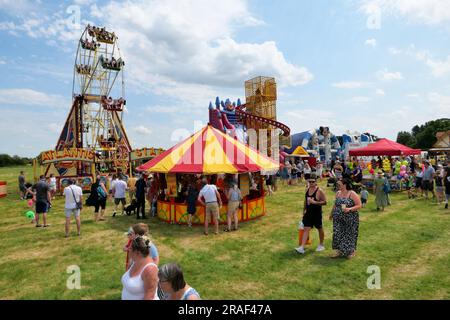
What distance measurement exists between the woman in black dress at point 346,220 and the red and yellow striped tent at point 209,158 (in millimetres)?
3600

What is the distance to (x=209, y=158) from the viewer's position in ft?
30.3

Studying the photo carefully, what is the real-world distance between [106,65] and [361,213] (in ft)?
79.9

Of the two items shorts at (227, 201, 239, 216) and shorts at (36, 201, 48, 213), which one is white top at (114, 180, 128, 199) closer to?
shorts at (36, 201, 48, 213)

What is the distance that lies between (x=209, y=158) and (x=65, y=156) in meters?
11.0

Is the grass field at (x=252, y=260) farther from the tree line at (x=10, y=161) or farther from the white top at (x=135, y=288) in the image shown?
the tree line at (x=10, y=161)

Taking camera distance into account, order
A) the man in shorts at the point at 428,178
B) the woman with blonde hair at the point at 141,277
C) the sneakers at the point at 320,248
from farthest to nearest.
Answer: the man in shorts at the point at 428,178
the sneakers at the point at 320,248
the woman with blonde hair at the point at 141,277

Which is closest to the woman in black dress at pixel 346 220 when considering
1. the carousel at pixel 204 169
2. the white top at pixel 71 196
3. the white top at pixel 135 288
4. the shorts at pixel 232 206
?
the shorts at pixel 232 206

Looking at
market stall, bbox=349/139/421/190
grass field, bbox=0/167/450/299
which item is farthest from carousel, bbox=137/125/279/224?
market stall, bbox=349/139/421/190

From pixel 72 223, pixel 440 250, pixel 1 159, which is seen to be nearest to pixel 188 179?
pixel 72 223

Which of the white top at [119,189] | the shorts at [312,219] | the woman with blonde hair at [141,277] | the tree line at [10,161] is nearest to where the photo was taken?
the woman with blonde hair at [141,277]

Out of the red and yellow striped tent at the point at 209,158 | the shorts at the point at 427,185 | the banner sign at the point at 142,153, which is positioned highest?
the banner sign at the point at 142,153

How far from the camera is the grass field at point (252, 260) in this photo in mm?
4590

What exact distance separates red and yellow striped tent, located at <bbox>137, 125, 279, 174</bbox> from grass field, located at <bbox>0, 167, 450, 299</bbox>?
169cm

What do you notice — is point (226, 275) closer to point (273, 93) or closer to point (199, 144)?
point (199, 144)
